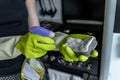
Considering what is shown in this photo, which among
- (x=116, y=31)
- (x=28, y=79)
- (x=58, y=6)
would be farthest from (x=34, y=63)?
(x=58, y=6)

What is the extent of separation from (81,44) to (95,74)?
0.61 m

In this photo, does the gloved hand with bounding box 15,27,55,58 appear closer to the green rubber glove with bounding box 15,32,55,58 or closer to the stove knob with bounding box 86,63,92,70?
the green rubber glove with bounding box 15,32,55,58

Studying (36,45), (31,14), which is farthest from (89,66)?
(36,45)

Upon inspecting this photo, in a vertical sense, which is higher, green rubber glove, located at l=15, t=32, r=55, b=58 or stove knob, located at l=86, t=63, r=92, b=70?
green rubber glove, located at l=15, t=32, r=55, b=58

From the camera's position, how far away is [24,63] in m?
0.75

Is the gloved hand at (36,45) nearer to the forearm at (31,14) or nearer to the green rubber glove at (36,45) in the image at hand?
the green rubber glove at (36,45)

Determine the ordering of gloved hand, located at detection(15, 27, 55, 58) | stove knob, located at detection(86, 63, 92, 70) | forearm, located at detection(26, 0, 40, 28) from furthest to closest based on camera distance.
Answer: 1. stove knob, located at detection(86, 63, 92, 70)
2. forearm, located at detection(26, 0, 40, 28)
3. gloved hand, located at detection(15, 27, 55, 58)

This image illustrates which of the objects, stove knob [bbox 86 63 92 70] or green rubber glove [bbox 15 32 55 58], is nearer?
green rubber glove [bbox 15 32 55 58]

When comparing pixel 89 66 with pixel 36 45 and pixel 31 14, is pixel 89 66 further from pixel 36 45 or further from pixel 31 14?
pixel 36 45

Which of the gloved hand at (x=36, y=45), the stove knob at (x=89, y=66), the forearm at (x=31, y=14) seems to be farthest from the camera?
the stove knob at (x=89, y=66)

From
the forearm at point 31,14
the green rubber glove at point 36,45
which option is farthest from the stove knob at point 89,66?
the green rubber glove at point 36,45

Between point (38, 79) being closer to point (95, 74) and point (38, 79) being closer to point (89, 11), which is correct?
point (95, 74)

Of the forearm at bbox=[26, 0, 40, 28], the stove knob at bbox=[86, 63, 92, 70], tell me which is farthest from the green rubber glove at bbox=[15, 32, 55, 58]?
the stove knob at bbox=[86, 63, 92, 70]

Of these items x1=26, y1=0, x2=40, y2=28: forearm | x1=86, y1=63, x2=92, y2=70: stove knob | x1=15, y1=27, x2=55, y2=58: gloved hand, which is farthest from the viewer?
x1=86, y1=63, x2=92, y2=70: stove knob
